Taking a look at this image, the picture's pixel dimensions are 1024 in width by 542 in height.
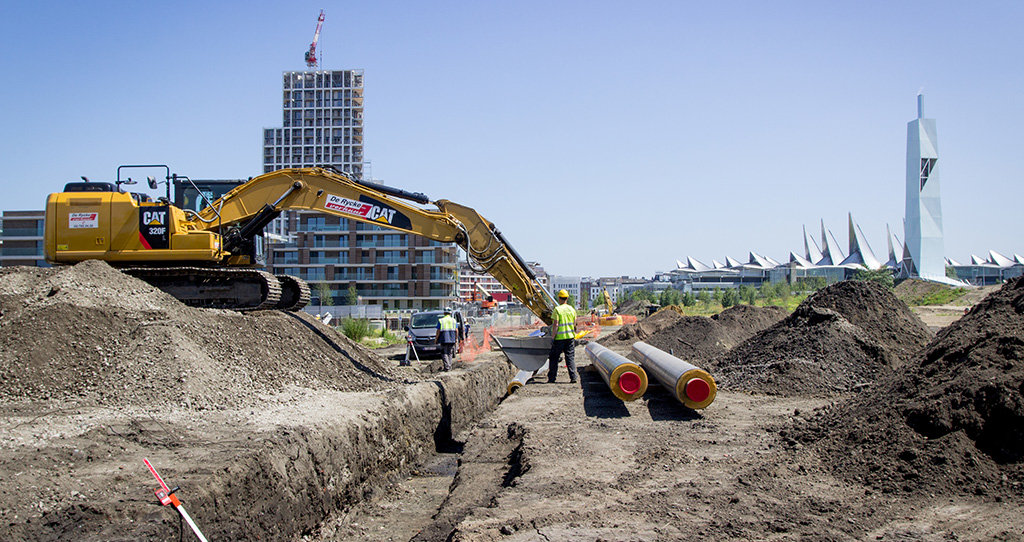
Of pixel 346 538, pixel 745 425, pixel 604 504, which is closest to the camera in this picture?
pixel 604 504

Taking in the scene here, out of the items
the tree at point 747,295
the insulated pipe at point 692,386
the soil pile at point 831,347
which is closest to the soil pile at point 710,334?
the soil pile at point 831,347

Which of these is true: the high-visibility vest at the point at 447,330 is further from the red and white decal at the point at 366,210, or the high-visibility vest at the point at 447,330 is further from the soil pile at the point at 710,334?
the soil pile at the point at 710,334

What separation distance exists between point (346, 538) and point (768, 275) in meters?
142

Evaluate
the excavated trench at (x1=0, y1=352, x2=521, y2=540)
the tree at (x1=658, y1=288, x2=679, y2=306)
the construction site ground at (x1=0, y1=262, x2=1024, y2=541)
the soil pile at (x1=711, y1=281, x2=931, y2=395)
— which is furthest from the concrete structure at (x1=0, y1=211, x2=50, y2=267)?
the soil pile at (x1=711, y1=281, x2=931, y2=395)

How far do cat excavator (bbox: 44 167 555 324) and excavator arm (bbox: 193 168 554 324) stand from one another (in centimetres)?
2

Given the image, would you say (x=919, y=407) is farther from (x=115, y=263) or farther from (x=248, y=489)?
(x=115, y=263)

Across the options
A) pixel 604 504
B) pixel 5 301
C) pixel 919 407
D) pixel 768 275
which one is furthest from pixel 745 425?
pixel 768 275

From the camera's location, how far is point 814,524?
5.02 metres

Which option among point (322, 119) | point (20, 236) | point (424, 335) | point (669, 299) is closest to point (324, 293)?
point (20, 236)

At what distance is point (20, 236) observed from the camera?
205 feet

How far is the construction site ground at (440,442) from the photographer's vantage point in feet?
17.4

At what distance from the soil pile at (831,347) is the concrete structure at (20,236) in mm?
63320

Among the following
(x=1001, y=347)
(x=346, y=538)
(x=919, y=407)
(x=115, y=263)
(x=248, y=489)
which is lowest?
(x=346, y=538)

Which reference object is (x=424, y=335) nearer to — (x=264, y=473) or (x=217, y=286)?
(x=217, y=286)
